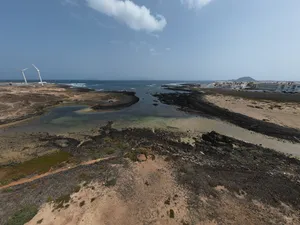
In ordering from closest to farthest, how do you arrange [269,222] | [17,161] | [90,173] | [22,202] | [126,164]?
[269,222]
[22,202]
[90,173]
[126,164]
[17,161]

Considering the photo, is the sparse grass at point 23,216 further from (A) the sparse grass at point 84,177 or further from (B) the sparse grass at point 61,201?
(A) the sparse grass at point 84,177

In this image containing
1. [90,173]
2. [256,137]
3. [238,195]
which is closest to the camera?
[238,195]

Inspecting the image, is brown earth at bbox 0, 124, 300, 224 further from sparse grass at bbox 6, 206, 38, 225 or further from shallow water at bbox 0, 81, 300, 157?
shallow water at bbox 0, 81, 300, 157

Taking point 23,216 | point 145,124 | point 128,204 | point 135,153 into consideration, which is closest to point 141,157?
point 135,153

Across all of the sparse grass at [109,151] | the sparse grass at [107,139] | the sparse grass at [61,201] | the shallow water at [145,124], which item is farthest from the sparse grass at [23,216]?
the shallow water at [145,124]

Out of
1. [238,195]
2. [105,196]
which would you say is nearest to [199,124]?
[238,195]

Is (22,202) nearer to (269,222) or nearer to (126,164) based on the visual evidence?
(126,164)
